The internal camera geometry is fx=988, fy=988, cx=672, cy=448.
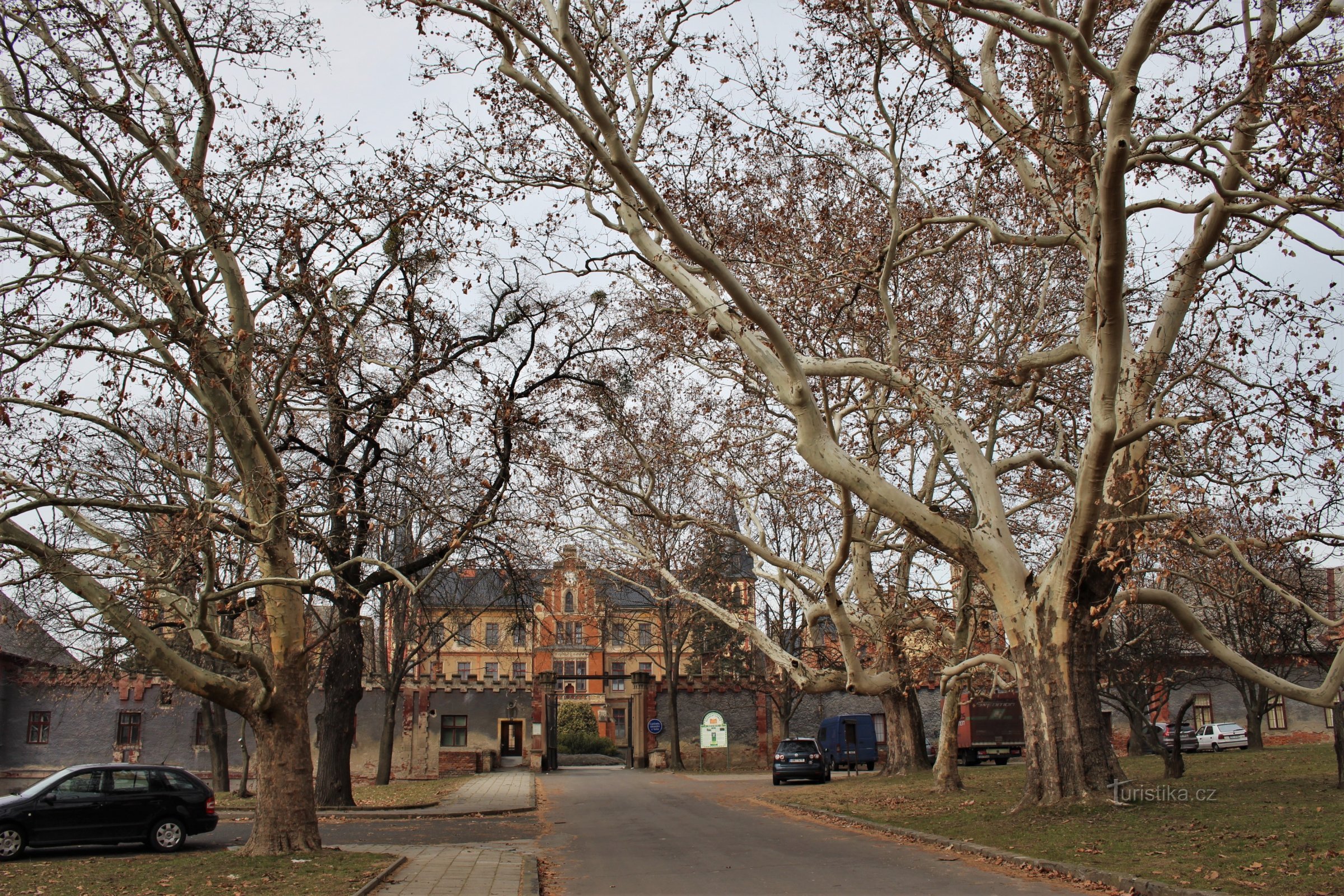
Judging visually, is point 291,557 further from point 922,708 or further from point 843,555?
point 922,708

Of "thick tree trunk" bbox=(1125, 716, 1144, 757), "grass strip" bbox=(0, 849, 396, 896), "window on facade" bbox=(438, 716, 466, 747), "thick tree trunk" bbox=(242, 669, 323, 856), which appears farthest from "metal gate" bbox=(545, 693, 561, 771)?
"grass strip" bbox=(0, 849, 396, 896)

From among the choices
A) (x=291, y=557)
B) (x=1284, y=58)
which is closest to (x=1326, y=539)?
(x=1284, y=58)

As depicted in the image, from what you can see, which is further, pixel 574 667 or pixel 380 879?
pixel 574 667

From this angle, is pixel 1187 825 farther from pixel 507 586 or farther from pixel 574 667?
pixel 574 667

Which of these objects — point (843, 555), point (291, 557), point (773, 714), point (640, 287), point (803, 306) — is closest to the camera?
point (291, 557)

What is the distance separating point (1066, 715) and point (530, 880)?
7211 millimetres

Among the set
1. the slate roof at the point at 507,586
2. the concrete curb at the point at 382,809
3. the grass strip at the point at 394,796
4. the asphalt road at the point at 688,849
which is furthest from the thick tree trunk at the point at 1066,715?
the grass strip at the point at 394,796

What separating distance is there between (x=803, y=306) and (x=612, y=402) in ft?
17.1

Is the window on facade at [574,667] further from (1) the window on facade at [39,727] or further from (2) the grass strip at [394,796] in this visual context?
(1) the window on facade at [39,727]

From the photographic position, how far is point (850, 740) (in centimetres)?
4012

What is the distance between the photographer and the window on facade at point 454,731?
135 feet

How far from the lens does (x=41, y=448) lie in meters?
9.90

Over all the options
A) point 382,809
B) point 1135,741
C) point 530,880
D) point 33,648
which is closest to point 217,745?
point 382,809

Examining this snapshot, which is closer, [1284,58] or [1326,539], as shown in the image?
[1284,58]
